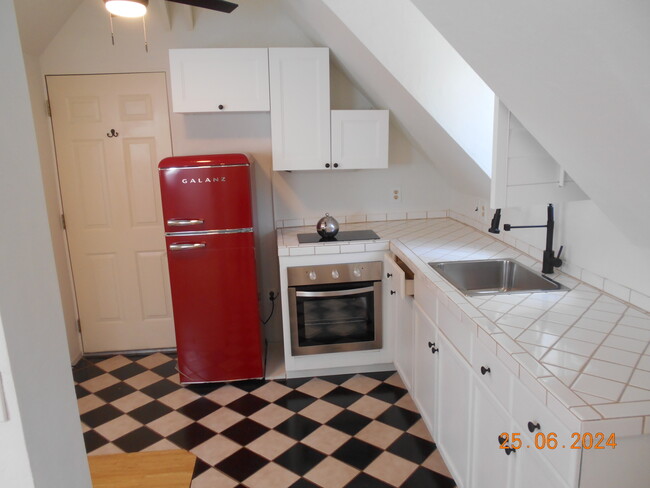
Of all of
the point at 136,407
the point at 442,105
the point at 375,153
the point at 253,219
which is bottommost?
the point at 136,407

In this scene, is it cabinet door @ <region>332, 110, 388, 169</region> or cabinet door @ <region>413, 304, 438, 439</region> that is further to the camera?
cabinet door @ <region>332, 110, 388, 169</region>

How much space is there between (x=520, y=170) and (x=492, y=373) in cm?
73

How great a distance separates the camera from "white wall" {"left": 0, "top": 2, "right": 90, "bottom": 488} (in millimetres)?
938

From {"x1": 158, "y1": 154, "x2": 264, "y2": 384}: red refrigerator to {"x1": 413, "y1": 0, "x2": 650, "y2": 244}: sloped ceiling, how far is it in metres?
1.81

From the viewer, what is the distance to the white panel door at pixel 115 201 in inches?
134

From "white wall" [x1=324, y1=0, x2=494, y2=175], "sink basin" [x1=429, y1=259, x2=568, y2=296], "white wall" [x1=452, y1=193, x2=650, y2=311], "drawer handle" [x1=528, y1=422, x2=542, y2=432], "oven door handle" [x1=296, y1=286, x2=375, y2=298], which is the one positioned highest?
"white wall" [x1=324, y1=0, x2=494, y2=175]

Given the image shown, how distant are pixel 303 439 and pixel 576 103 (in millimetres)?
2095

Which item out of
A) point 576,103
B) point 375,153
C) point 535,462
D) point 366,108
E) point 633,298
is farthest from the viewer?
point 366,108

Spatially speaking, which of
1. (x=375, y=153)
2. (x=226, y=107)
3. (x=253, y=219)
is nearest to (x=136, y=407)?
(x=253, y=219)

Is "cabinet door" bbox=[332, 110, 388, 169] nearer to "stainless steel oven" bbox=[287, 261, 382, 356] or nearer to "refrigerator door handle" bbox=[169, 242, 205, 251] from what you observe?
"stainless steel oven" bbox=[287, 261, 382, 356]

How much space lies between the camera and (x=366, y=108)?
11.7ft

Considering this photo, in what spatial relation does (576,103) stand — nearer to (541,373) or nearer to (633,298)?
(541,373)

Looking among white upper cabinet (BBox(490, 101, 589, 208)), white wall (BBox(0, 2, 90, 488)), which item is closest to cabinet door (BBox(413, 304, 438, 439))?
white upper cabinet (BBox(490, 101, 589, 208))

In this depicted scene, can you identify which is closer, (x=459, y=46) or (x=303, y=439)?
(x=459, y=46)
